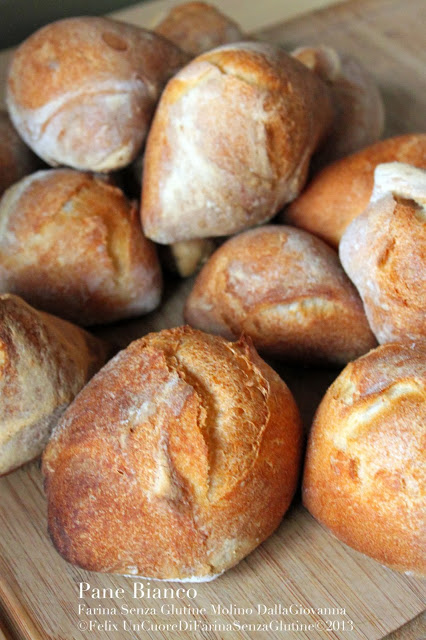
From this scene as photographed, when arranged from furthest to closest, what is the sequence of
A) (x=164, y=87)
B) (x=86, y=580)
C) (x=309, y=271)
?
(x=164, y=87), (x=309, y=271), (x=86, y=580)

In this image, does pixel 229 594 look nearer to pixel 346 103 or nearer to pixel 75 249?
pixel 75 249

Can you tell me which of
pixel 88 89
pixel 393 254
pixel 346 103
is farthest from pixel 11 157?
pixel 393 254

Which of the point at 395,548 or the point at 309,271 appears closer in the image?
the point at 395,548

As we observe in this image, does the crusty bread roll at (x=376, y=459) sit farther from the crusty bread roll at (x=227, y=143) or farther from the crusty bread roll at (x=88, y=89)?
the crusty bread roll at (x=88, y=89)

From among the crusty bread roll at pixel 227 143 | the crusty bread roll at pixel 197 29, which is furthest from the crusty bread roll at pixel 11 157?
the crusty bread roll at pixel 197 29

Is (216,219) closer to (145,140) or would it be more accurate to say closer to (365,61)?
(145,140)

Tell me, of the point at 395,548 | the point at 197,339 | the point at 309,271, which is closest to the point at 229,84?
the point at 309,271
